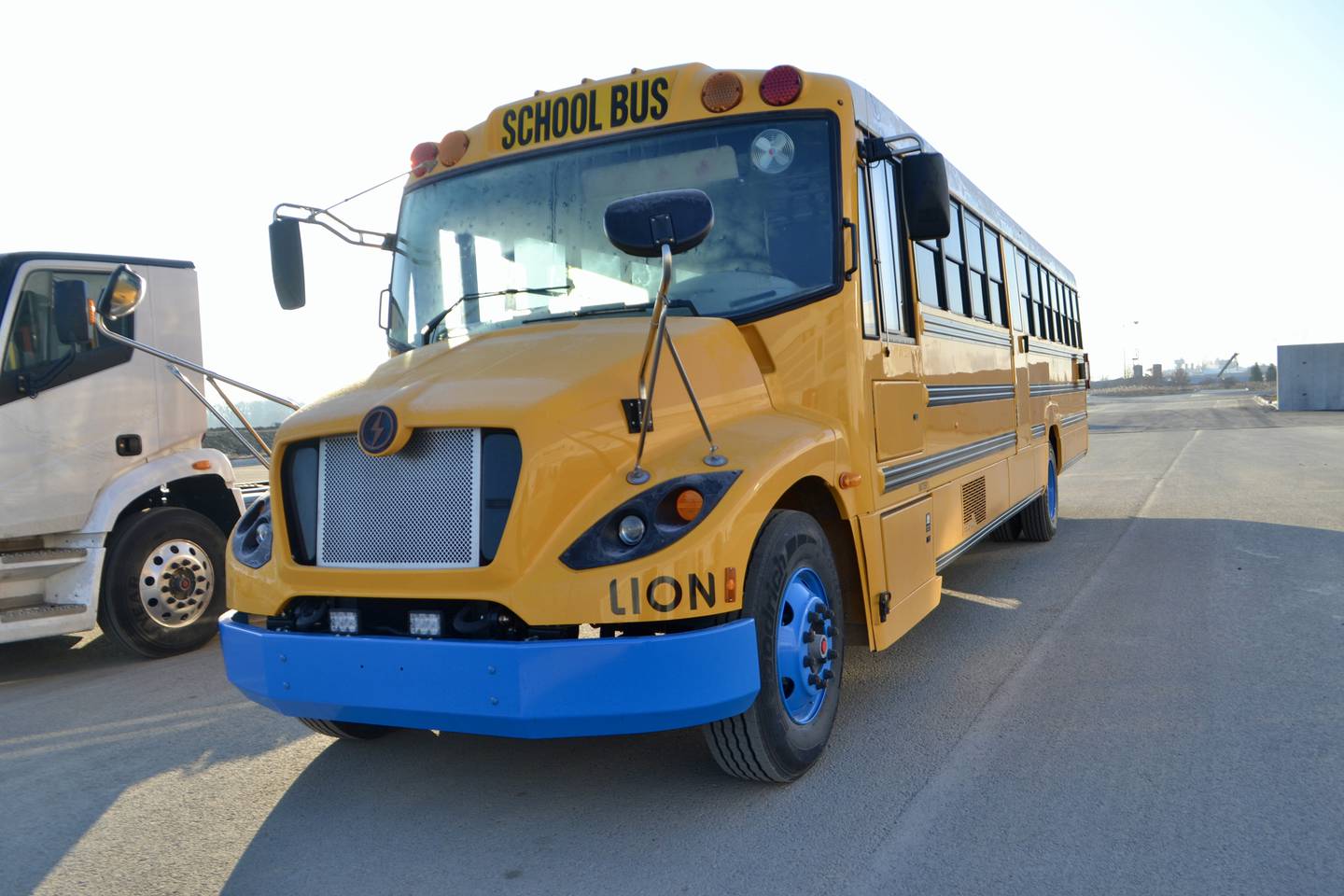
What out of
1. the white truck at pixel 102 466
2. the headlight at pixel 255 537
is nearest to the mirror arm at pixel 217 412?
the white truck at pixel 102 466

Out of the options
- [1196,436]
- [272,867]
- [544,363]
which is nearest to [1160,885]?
[544,363]

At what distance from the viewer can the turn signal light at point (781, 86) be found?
4.34 meters

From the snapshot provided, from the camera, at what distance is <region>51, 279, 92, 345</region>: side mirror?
5.60 metres

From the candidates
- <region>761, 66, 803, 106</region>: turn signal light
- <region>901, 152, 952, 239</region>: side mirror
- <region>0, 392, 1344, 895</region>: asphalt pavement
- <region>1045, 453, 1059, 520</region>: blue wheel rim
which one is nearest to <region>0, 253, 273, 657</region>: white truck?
<region>0, 392, 1344, 895</region>: asphalt pavement

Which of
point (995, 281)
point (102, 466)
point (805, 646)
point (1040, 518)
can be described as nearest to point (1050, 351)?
point (1040, 518)

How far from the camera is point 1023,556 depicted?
8.74 metres

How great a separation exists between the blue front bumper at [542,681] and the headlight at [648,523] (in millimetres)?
248

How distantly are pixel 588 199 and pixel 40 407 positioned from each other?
363 cm

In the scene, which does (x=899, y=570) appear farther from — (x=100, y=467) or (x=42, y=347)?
(x=42, y=347)

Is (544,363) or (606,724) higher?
(544,363)

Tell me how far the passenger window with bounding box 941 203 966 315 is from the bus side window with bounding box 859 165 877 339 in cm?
159

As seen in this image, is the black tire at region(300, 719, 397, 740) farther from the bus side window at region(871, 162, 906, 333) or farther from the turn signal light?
the turn signal light

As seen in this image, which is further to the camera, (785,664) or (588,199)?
(588,199)

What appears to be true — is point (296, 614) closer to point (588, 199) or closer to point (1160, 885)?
point (588, 199)
